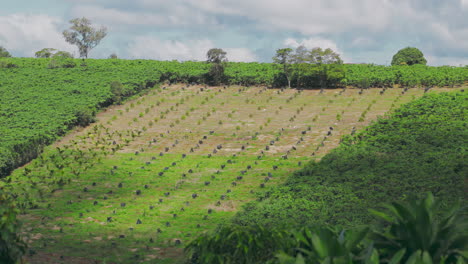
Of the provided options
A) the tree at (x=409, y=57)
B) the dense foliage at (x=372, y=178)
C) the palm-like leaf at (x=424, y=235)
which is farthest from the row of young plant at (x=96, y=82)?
the palm-like leaf at (x=424, y=235)

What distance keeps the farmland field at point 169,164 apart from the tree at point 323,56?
2240mm

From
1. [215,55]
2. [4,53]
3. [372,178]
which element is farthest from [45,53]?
[372,178]

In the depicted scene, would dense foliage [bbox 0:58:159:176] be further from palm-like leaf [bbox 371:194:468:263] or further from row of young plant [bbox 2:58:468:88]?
palm-like leaf [bbox 371:194:468:263]

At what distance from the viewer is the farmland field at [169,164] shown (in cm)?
1298

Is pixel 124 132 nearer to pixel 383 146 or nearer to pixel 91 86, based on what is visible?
pixel 91 86

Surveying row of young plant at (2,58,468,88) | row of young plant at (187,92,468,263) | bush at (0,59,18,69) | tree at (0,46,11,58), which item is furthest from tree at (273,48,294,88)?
tree at (0,46,11,58)

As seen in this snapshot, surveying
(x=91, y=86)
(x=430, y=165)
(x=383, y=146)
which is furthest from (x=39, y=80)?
(x=430, y=165)

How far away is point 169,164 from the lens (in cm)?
1959

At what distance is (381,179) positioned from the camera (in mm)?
12586

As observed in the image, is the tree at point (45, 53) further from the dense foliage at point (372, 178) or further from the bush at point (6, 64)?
the dense foliage at point (372, 178)

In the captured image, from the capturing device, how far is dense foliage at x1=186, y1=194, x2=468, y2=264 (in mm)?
5969

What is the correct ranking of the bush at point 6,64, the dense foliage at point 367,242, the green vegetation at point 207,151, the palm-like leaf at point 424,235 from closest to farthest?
the dense foliage at point 367,242 → the palm-like leaf at point 424,235 → the green vegetation at point 207,151 → the bush at point 6,64

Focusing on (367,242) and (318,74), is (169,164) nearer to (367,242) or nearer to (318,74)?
(367,242)

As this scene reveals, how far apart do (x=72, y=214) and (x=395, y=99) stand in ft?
61.4
